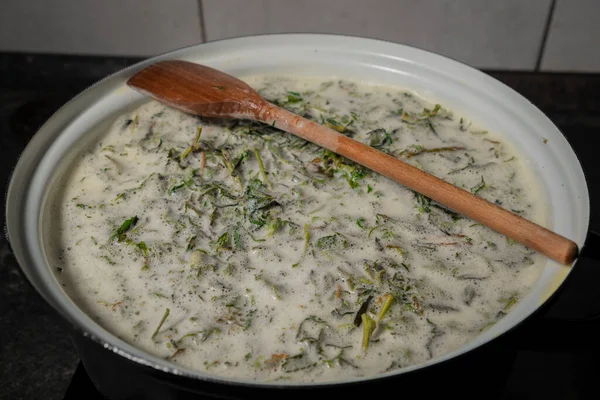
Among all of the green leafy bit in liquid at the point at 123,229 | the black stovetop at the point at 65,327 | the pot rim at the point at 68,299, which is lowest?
the black stovetop at the point at 65,327

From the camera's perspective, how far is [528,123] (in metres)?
1.33

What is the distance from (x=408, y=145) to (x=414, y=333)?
47cm

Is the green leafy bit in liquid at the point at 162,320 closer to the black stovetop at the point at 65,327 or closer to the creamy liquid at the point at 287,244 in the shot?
the creamy liquid at the point at 287,244

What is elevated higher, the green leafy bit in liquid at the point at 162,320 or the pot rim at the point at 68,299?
the pot rim at the point at 68,299

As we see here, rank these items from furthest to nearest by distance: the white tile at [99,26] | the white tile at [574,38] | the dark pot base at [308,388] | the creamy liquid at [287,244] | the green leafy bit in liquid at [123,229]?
the white tile at [99,26] → the white tile at [574,38] → the green leafy bit in liquid at [123,229] → the creamy liquid at [287,244] → the dark pot base at [308,388]

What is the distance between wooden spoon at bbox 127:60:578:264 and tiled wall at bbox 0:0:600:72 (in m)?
0.59

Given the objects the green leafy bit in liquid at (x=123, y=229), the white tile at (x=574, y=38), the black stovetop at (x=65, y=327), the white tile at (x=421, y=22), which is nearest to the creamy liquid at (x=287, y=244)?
the green leafy bit in liquid at (x=123, y=229)

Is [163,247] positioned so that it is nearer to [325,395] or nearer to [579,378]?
[325,395]

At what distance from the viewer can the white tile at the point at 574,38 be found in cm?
186

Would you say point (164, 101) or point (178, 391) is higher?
point (164, 101)

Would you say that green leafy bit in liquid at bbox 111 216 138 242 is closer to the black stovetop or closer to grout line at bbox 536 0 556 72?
the black stovetop

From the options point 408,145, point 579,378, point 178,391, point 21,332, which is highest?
point 408,145

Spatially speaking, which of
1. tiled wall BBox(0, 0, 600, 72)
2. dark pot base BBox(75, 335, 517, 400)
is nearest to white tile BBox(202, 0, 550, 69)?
tiled wall BBox(0, 0, 600, 72)

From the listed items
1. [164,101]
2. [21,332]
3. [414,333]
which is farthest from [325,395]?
[21,332]
